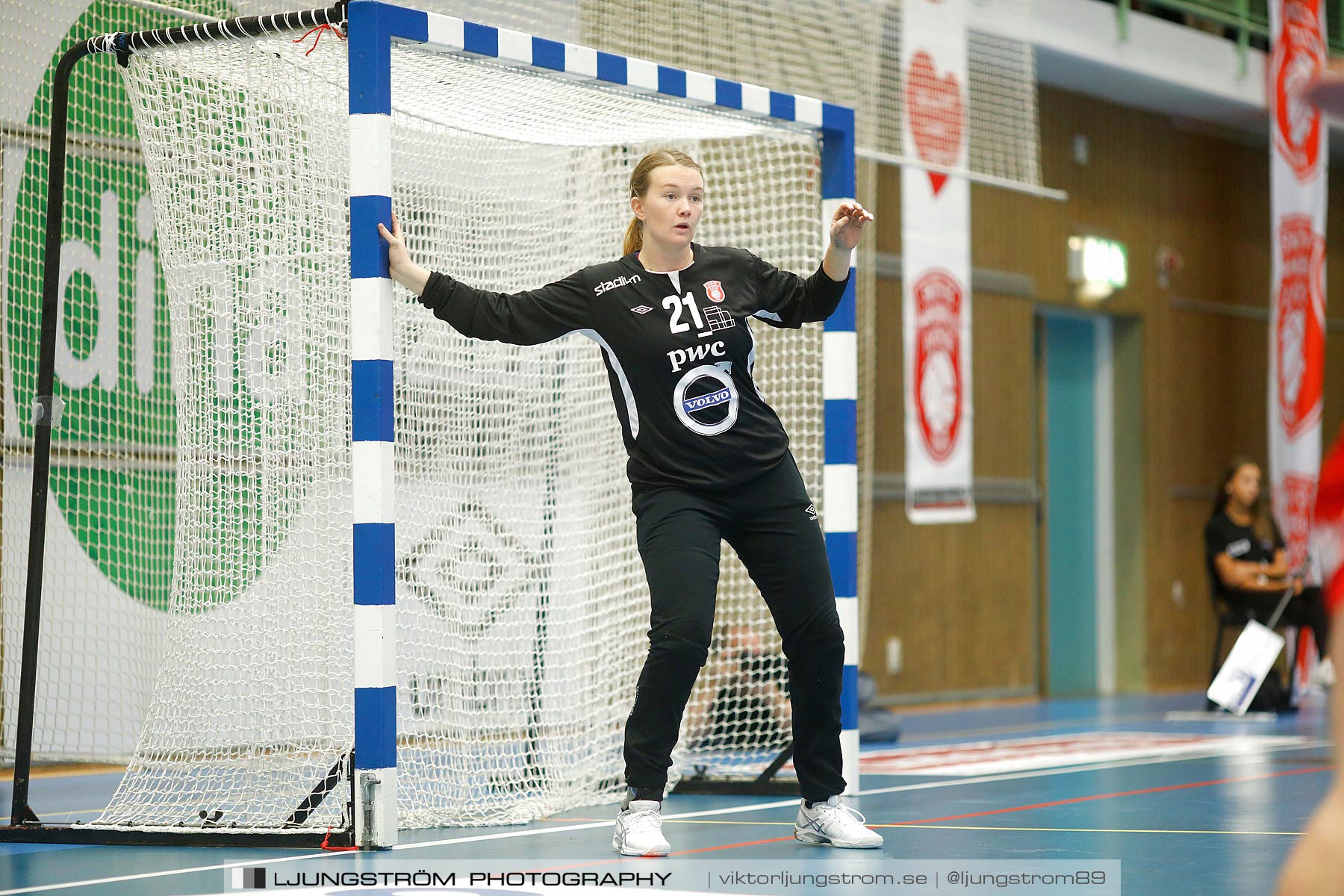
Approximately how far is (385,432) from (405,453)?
972 millimetres

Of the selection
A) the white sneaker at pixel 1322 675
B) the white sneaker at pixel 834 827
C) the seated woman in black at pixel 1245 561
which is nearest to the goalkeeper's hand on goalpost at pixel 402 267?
the white sneaker at pixel 834 827

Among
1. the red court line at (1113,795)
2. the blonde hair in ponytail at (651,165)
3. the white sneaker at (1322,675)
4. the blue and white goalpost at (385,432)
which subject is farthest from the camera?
the white sneaker at (1322,675)

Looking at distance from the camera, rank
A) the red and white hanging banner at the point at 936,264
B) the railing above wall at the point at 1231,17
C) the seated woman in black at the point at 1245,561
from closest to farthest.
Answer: the red and white hanging banner at the point at 936,264, the seated woman in black at the point at 1245,561, the railing above wall at the point at 1231,17

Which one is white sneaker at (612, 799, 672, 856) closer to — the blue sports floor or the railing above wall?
the blue sports floor

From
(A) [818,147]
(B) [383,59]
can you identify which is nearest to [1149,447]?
(A) [818,147]

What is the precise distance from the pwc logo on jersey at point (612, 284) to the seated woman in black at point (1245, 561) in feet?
25.2

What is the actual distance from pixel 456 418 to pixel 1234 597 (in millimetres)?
7370

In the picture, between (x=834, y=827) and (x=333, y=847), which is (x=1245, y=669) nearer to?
(x=834, y=827)

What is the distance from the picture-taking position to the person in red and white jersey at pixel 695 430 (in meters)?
4.54

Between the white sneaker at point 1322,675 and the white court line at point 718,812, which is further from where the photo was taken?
the white sneaker at point 1322,675

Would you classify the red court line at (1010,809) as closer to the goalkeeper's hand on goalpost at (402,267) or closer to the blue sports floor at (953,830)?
the blue sports floor at (953,830)

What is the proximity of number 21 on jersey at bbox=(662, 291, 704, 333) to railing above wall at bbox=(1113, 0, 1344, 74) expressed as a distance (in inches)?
366

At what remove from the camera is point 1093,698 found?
526 inches

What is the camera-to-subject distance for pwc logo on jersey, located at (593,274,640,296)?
4688 mm
